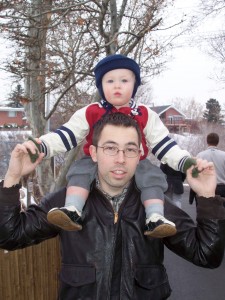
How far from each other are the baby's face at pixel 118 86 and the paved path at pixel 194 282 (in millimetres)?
3204

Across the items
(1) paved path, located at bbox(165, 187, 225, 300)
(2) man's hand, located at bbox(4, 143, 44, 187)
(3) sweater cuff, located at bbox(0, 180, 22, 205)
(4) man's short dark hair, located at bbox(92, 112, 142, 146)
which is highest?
(4) man's short dark hair, located at bbox(92, 112, 142, 146)

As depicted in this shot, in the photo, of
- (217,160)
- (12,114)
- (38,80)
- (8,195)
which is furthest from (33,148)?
(12,114)

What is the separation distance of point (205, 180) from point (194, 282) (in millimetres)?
3629

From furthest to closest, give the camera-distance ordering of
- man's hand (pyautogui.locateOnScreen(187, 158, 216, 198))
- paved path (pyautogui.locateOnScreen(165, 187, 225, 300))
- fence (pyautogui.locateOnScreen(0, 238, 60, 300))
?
1. paved path (pyautogui.locateOnScreen(165, 187, 225, 300))
2. fence (pyautogui.locateOnScreen(0, 238, 60, 300))
3. man's hand (pyautogui.locateOnScreen(187, 158, 216, 198))

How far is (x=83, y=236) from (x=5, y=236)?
349 mm

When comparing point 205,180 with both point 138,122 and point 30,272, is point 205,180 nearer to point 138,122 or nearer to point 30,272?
point 138,122

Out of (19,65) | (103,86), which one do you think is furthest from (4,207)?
(19,65)

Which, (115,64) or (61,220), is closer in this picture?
(61,220)

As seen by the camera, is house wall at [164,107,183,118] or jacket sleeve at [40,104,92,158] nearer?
jacket sleeve at [40,104,92,158]

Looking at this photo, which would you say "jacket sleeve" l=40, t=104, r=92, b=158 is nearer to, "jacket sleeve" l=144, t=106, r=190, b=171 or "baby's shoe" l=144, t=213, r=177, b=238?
"jacket sleeve" l=144, t=106, r=190, b=171

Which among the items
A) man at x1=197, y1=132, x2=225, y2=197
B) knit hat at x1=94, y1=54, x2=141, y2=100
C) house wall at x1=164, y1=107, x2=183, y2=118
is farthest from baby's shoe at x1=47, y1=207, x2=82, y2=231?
house wall at x1=164, y1=107, x2=183, y2=118

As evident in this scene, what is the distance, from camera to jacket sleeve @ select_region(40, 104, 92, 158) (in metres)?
1.96

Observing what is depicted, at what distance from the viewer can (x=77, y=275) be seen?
1.65 m

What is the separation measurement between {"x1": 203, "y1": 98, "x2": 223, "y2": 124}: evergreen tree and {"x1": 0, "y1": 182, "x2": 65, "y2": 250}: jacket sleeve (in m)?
28.0
